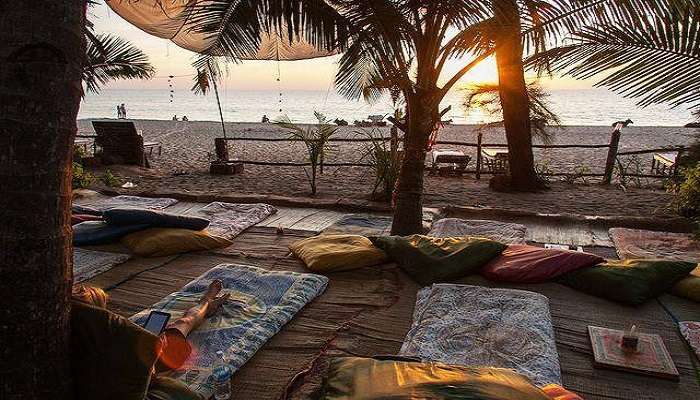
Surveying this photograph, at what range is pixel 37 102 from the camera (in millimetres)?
1373

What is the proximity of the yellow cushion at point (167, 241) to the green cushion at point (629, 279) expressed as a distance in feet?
8.68

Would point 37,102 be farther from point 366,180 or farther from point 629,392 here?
point 366,180

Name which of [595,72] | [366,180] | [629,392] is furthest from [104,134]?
[629,392]

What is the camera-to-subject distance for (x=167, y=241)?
12.9 feet

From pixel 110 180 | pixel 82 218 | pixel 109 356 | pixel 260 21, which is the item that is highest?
pixel 260 21

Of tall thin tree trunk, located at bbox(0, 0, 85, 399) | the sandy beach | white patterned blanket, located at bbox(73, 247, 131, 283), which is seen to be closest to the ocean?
the sandy beach

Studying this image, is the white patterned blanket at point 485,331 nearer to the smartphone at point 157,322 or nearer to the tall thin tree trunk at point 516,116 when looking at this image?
the smartphone at point 157,322

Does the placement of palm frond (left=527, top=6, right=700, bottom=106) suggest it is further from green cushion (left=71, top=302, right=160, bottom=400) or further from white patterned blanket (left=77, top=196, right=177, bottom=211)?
white patterned blanket (left=77, top=196, right=177, bottom=211)

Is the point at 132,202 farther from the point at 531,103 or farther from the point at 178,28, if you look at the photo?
the point at 531,103

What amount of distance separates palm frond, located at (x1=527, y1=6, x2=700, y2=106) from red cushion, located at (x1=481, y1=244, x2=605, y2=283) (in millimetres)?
1058

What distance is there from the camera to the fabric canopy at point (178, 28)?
4895 mm


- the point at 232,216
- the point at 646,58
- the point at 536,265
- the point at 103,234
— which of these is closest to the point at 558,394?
the point at 536,265

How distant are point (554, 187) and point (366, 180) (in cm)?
312

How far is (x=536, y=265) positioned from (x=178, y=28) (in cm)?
431
